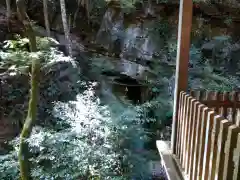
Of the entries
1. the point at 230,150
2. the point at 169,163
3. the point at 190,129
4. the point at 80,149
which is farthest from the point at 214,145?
the point at 80,149

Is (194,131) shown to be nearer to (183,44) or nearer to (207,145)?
(207,145)

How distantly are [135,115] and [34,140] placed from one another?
6.26ft

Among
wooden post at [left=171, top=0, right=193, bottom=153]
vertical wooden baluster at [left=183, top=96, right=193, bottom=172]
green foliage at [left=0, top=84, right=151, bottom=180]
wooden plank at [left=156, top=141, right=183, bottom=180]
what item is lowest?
green foliage at [left=0, top=84, right=151, bottom=180]

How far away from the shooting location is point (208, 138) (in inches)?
56.5

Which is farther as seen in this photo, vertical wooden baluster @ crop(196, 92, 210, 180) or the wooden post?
the wooden post

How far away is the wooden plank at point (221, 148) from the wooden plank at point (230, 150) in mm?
47

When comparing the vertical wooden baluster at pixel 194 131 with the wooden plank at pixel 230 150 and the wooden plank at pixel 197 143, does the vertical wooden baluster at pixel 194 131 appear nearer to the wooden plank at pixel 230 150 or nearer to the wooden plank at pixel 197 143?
the wooden plank at pixel 197 143

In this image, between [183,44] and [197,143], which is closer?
[197,143]

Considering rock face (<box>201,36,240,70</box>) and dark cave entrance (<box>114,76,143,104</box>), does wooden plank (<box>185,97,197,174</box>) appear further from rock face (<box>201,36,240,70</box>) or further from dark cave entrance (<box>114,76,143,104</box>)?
rock face (<box>201,36,240,70</box>)

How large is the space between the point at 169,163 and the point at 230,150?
1149 millimetres

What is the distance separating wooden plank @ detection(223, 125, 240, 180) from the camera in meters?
1.12

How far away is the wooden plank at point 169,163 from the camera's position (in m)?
2.00

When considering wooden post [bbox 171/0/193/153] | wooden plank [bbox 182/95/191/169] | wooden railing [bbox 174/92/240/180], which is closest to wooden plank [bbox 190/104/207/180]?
wooden railing [bbox 174/92/240/180]

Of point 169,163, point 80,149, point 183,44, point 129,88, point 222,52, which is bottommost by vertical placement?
point 80,149
